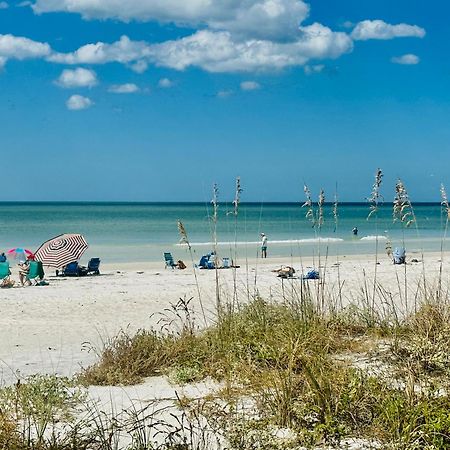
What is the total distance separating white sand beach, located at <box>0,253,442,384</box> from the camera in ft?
26.8

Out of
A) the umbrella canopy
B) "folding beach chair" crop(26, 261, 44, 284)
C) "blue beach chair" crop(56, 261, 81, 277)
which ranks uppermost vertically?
the umbrella canopy

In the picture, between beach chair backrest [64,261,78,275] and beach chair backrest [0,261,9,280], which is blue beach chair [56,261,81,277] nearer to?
beach chair backrest [64,261,78,275]

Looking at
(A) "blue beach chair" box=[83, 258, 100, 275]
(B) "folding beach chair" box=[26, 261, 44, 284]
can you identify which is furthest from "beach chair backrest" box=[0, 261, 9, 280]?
(A) "blue beach chair" box=[83, 258, 100, 275]

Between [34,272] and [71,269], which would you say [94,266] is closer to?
[71,269]

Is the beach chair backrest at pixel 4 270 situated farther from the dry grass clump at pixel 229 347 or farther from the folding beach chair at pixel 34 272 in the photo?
the dry grass clump at pixel 229 347

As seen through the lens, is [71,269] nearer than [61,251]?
Answer: No

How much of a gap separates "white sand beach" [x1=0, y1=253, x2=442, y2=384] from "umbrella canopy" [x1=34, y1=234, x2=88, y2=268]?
0.62m

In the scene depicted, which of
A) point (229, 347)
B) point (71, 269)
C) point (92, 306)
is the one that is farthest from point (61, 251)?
point (229, 347)

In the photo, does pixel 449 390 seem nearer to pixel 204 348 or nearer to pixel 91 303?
pixel 204 348

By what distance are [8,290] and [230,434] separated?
13.4 meters

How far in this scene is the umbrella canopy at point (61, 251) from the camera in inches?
806

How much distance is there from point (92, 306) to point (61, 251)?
803 cm

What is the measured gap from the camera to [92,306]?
43.5ft

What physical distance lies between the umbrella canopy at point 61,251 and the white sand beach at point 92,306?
2.02 ft
